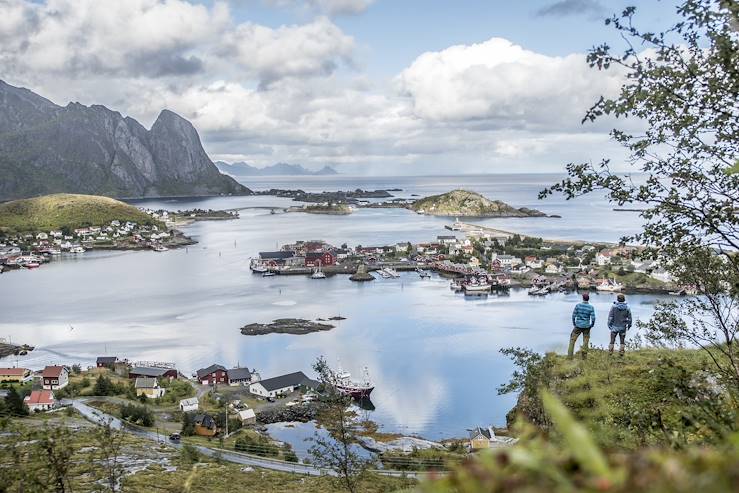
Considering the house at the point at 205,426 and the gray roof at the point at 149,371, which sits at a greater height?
the gray roof at the point at 149,371

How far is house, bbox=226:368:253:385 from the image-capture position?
73.1ft

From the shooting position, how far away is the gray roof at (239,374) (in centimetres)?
2233

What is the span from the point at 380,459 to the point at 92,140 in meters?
152

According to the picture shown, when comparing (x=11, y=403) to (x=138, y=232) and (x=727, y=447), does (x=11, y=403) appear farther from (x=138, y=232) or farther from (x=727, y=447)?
(x=138, y=232)

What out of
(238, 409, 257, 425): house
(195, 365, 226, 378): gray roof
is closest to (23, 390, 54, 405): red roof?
(195, 365, 226, 378): gray roof

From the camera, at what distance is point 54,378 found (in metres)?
21.6

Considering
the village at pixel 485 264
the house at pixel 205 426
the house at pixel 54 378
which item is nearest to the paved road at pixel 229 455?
the house at pixel 205 426

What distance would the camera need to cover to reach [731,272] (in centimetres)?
564

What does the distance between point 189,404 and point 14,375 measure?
7646 millimetres

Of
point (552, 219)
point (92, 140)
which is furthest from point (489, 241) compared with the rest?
point (92, 140)

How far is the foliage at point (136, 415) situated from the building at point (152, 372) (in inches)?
108

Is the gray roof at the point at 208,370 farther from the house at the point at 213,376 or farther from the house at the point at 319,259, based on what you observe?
the house at the point at 319,259

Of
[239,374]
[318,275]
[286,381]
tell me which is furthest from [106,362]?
[318,275]

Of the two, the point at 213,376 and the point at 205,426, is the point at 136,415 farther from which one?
the point at 213,376
